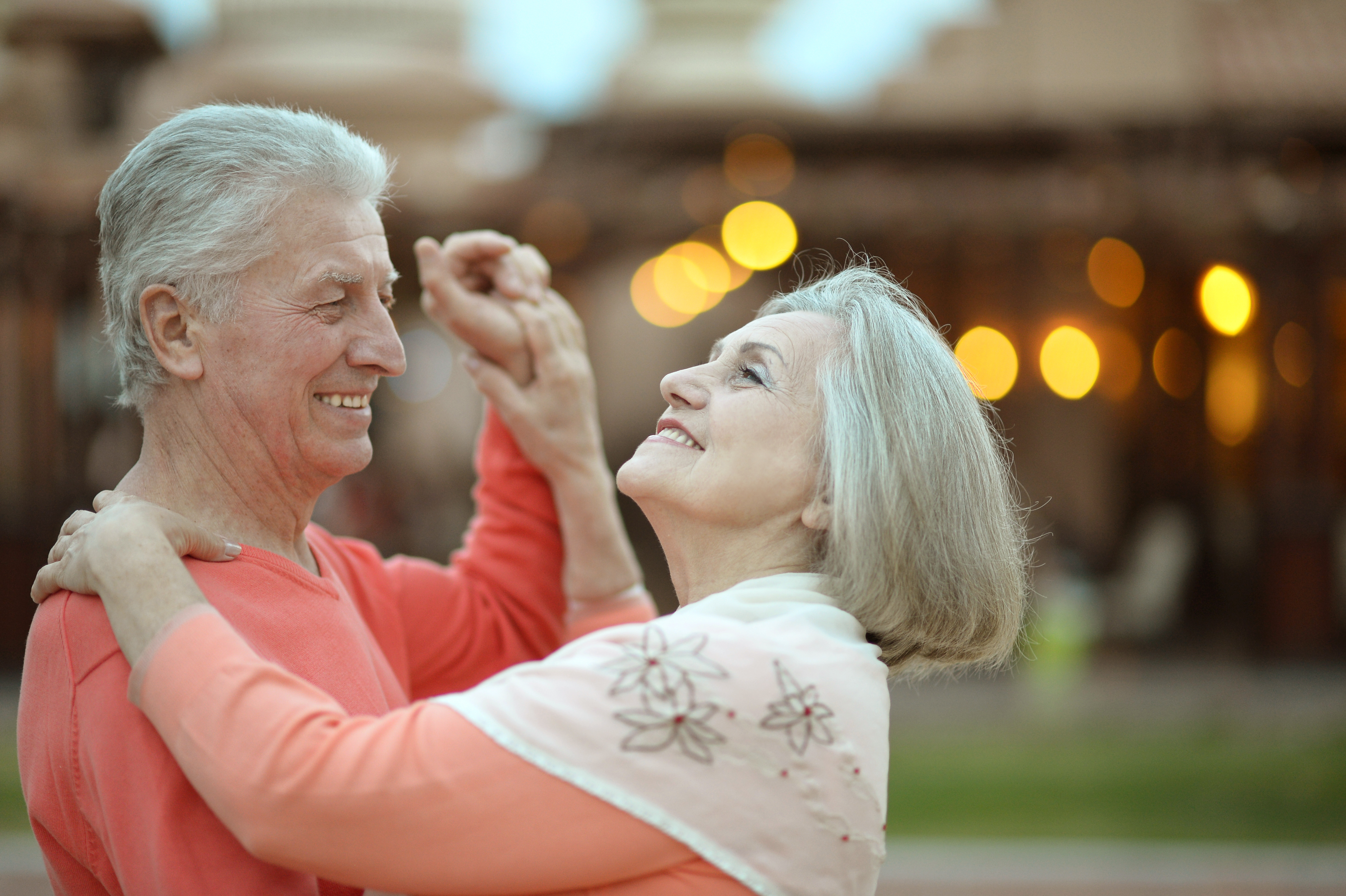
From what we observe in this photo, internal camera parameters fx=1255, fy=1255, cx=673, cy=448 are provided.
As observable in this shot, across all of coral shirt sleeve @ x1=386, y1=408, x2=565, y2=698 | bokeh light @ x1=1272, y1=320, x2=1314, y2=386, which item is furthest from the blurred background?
coral shirt sleeve @ x1=386, y1=408, x2=565, y2=698

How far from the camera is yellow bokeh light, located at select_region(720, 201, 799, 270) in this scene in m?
10.4

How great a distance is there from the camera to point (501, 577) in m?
2.39

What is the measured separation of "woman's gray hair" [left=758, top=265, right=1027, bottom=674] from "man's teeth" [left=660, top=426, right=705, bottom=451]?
18cm

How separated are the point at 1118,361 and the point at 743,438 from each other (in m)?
12.7

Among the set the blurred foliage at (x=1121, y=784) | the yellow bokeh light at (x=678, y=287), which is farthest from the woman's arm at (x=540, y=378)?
the yellow bokeh light at (x=678, y=287)

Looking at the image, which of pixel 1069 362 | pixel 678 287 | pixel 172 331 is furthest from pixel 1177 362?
pixel 172 331

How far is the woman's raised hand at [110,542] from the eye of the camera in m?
1.50

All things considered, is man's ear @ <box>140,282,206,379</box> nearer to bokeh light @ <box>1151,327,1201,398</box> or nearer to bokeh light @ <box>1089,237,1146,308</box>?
bokeh light @ <box>1089,237,1146,308</box>

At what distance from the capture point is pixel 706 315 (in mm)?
16188

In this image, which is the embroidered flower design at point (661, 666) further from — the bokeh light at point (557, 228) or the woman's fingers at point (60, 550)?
the bokeh light at point (557, 228)

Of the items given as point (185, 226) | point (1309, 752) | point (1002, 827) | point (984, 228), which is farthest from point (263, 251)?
point (984, 228)

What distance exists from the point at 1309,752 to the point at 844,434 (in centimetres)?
775

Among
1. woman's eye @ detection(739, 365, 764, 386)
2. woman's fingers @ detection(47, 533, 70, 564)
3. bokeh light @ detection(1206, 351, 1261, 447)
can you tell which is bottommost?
woman's fingers @ detection(47, 533, 70, 564)

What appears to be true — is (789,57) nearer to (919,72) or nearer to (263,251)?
(919,72)
